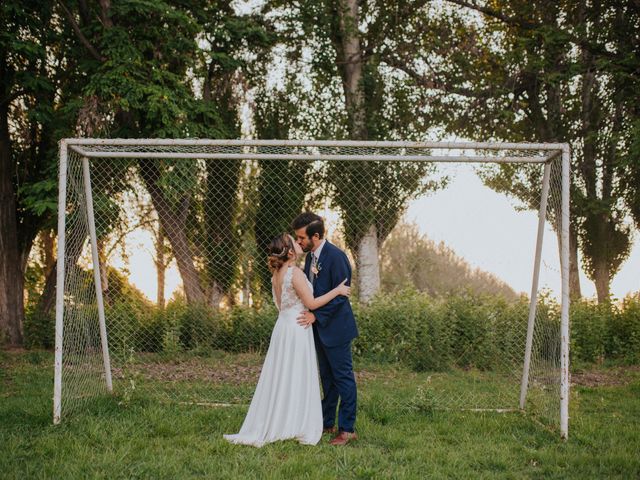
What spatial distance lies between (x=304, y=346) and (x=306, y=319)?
23 centimetres

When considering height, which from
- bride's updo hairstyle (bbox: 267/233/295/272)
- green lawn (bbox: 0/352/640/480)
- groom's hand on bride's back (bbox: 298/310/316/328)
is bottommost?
green lawn (bbox: 0/352/640/480)

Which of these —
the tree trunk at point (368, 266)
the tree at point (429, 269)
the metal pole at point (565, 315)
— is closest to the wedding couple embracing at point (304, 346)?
the metal pole at point (565, 315)

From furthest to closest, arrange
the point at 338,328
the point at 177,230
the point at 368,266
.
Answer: the point at 368,266, the point at 177,230, the point at 338,328

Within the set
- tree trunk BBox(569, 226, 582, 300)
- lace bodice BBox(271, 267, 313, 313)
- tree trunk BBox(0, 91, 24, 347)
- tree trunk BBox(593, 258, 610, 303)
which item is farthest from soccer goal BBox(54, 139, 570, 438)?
tree trunk BBox(593, 258, 610, 303)

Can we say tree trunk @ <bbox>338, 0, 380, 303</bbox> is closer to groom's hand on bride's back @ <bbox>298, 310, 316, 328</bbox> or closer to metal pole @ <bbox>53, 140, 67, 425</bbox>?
groom's hand on bride's back @ <bbox>298, 310, 316, 328</bbox>

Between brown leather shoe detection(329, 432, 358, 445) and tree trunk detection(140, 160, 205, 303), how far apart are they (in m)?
6.78

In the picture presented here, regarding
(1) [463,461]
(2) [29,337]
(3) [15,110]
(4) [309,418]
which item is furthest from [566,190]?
(3) [15,110]

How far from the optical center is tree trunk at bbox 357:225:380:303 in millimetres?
13402

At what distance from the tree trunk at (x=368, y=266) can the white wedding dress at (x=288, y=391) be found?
7.87 metres

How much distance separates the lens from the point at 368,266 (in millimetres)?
13703

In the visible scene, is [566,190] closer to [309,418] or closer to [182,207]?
[309,418]

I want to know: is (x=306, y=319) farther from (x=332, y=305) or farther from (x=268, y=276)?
(x=268, y=276)

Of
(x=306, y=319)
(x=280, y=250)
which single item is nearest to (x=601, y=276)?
(x=306, y=319)

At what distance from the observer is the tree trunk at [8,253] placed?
38.9ft
